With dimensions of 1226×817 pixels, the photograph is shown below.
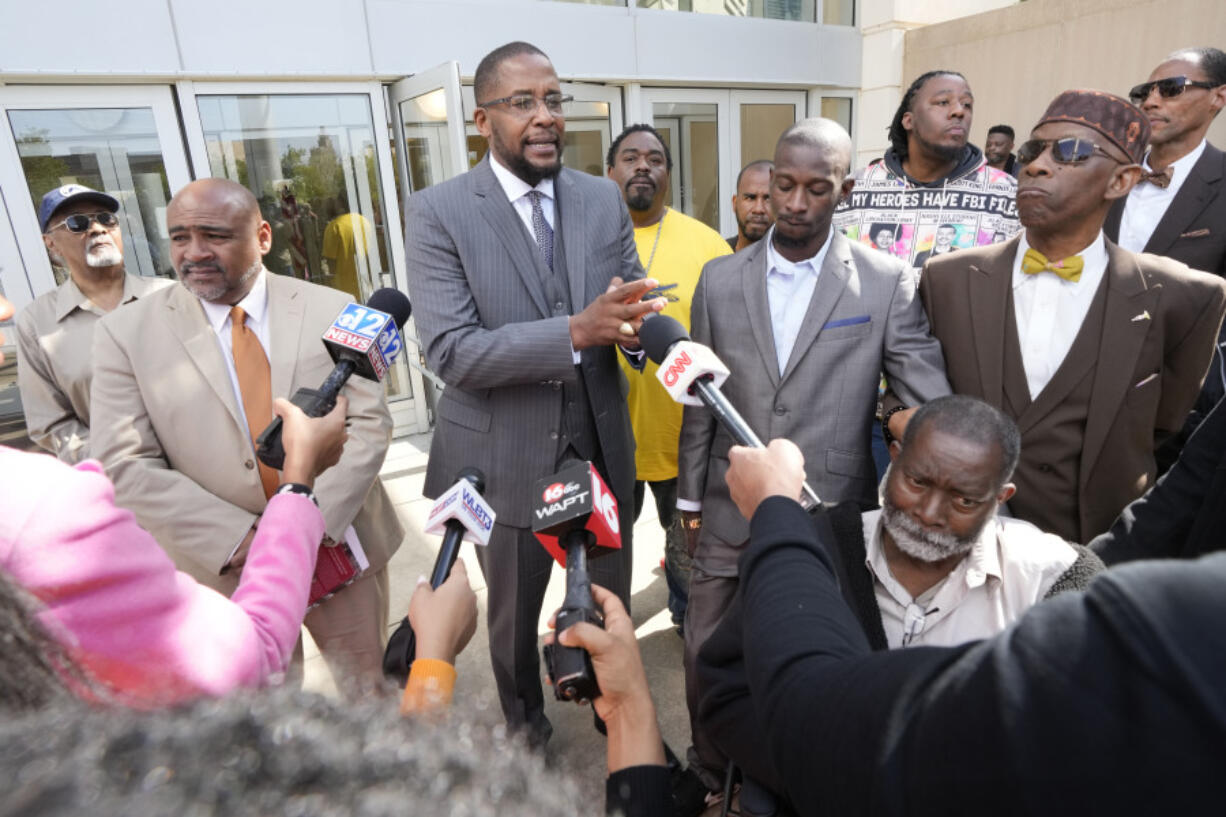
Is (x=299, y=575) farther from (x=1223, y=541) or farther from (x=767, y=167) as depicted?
(x=767, y=167)

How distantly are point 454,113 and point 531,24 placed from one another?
5.28 feet

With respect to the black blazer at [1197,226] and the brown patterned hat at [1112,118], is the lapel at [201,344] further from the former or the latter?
the black blazer at [1197,226]

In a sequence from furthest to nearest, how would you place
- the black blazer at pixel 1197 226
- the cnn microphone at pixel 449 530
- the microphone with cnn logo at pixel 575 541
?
the black blazer at pixel 1197 226 → the cnn microphone at pixel 449 530 → the microphone with cnn logo at pixel 575 541

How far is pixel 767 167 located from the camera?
12.2ft

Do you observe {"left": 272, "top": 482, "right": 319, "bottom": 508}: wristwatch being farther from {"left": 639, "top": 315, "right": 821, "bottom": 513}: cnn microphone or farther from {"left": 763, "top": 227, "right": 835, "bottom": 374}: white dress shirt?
{"left": 763, "top": 227, "right": 835, "bottom": 374}: white dress shirt

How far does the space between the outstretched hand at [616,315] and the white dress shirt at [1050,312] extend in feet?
3.49

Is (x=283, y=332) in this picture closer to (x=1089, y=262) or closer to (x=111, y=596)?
(x=111, y=596)

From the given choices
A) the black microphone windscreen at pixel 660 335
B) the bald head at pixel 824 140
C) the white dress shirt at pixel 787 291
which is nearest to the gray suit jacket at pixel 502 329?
the black microphone windscreen at pixel 660 335

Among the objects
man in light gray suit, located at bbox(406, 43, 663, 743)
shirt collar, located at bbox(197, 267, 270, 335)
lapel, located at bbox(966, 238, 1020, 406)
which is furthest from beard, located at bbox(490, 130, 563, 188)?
lapel, located at bbox(966, 238, 1020, 406)

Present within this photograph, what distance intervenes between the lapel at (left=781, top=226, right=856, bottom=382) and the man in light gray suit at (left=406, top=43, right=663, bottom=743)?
51cm

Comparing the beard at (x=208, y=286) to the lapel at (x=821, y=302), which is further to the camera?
the lapel at (x=821, y=302)

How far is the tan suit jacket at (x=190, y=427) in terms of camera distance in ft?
6.23

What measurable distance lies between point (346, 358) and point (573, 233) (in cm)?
88

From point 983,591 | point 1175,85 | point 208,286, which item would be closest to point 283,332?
point 208,286
